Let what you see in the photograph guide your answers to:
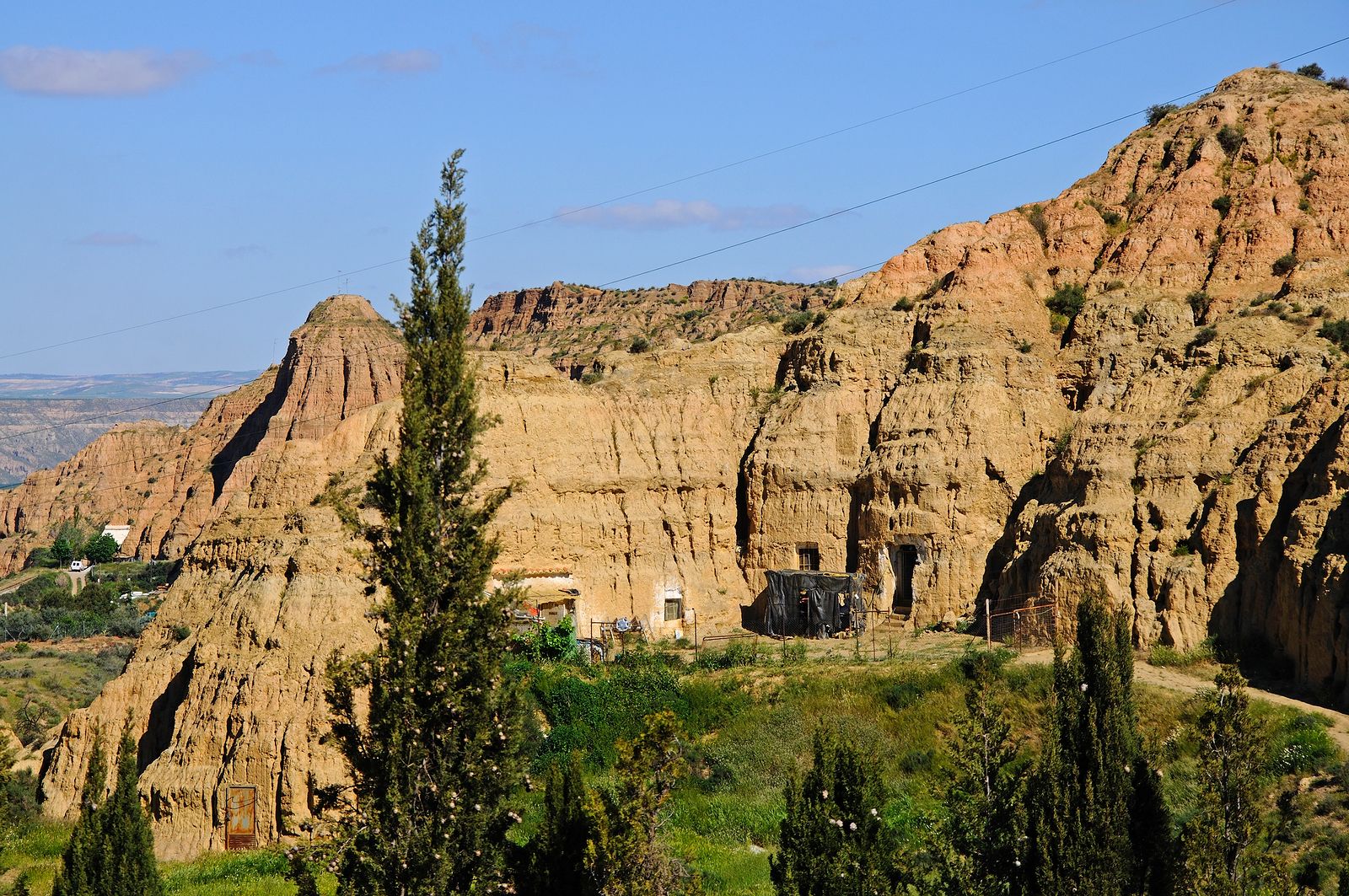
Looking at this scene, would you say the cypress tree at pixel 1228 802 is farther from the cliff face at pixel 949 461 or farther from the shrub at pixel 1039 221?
the shrub at pixel 1039 221

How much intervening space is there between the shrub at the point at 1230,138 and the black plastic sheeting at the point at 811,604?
1914cm

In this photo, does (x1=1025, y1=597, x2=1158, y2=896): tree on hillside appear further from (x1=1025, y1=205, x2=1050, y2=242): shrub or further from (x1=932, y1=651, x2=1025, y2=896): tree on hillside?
(x1=1025, y1=205, x2=1050, y2=242): shrub

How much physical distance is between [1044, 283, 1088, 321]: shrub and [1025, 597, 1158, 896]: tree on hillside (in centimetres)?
2639

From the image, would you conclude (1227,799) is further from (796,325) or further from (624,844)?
(796,325)

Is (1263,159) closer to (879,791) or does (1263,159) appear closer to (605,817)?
(879,791)

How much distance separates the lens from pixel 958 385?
47.5m

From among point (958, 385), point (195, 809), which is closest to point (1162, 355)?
point (958, 385)

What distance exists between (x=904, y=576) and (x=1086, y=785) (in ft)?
76.2

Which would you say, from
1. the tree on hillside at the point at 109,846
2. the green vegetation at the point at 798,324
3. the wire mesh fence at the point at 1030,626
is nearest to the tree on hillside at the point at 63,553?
the green vegetation at the point at 798,324

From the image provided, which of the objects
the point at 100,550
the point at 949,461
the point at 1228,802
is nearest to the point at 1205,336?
the point at 949,461

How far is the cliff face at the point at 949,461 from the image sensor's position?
35469 mm

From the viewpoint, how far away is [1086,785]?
2288 centimetres

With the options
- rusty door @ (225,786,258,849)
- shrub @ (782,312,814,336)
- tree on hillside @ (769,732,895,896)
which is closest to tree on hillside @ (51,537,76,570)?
shrub @ (782,312,814,336)

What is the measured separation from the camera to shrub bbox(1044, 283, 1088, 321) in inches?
1951
